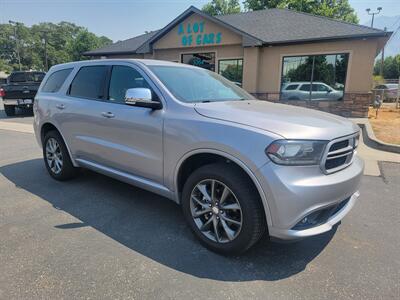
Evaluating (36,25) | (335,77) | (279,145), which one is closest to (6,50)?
(36,25)

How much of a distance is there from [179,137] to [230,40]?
12825 millimetres

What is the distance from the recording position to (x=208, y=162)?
3002mm

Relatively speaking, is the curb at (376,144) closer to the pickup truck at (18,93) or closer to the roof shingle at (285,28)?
the roof shingle at (285,28)

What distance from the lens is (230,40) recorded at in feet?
47.4

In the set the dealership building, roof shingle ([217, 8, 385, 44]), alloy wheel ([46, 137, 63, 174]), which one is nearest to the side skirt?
alloy wheel ([46, 137, 63, 174])

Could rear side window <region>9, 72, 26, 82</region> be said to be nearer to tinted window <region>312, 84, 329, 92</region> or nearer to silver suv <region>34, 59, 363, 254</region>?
silver suv <region>34, 59, 363, 254</region>

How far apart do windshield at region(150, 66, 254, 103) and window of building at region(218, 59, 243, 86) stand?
11.1 m

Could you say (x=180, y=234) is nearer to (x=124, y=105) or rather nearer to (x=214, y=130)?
(x=214, y=130)

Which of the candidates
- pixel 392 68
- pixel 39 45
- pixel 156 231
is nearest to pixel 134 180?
pixel 156 231

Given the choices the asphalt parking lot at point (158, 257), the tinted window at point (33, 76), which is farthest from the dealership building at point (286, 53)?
the asphalt parking lot at point (158, 257)

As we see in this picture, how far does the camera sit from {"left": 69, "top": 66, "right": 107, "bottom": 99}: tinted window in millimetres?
3934

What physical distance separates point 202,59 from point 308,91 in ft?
19.1

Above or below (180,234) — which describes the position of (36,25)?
above

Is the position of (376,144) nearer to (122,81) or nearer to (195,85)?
(195,85)
